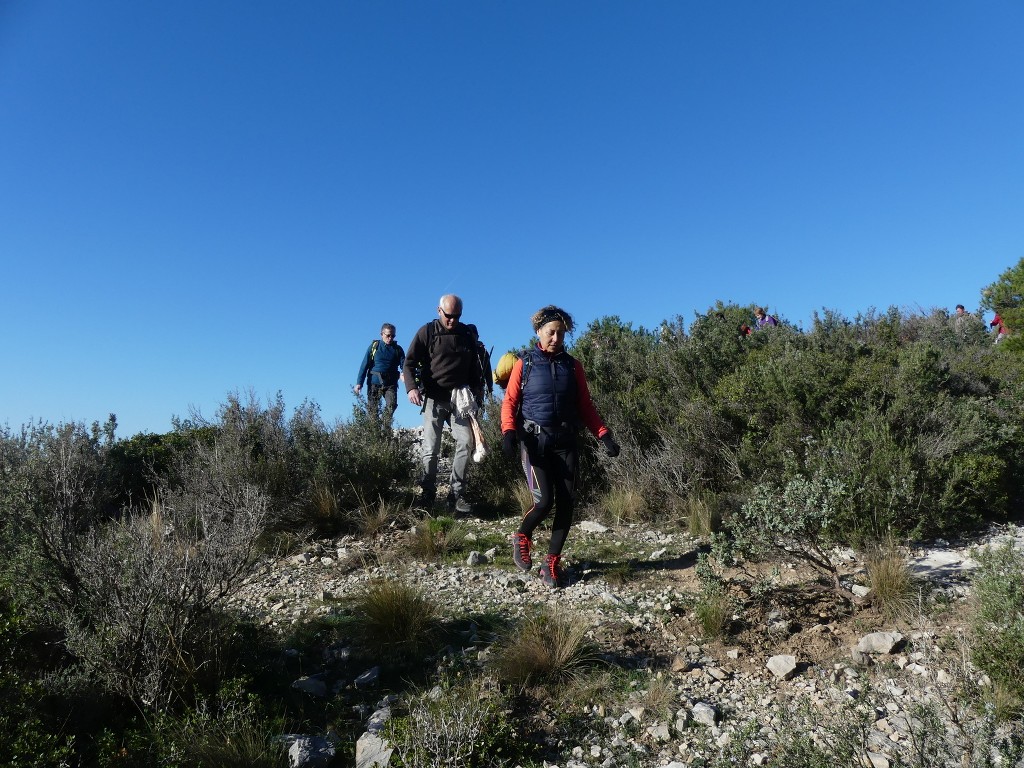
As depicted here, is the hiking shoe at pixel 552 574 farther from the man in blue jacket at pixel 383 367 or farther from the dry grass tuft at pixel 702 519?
the man in blue jacket at pixel 383 367

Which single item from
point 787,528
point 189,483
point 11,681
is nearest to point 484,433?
point 189,483

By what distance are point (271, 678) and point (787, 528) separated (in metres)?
3.03

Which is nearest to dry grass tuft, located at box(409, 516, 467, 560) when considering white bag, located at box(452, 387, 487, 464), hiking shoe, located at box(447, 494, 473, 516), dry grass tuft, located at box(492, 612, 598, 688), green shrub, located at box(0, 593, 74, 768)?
hiking shoe, located at box(447, 494, 473, 516)

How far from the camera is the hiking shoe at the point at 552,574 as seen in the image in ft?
14.3

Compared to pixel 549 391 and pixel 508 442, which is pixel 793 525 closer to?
pixel 549 391

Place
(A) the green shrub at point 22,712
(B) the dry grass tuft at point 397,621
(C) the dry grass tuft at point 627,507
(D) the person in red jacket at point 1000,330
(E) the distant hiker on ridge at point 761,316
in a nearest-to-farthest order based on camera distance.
A: (A) the green shrub at point 22,712 → (B) the dry grass tuft at point 397,621 → (C) the dry grass tuft at point 627,507 → (D) the person in red jacket at point 1000,330 → (E) the distant hiker on ridge at point 761,316

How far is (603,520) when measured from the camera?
603 centimetres

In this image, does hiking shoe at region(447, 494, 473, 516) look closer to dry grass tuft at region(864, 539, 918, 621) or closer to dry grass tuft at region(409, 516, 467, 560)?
dry grass tuft at region(409, 516, 467, 560)

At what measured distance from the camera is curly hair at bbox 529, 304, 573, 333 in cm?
451

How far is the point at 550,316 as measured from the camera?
452 cm

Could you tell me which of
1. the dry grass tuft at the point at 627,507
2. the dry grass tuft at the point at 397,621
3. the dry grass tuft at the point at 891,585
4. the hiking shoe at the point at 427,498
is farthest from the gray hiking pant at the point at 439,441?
the dry grass tuft at the point at 891,585

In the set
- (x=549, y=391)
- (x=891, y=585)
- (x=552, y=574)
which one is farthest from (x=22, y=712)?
(x=891, y=585)

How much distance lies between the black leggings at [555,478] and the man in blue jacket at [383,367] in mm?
4370

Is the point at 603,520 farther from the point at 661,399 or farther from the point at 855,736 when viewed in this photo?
the point at 855,736
